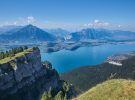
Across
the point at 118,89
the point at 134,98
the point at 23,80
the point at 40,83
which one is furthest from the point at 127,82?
the point at 40,83

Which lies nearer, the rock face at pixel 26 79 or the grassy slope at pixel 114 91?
the grassy slope at pixel 114 91

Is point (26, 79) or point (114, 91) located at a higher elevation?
point (114, 91)

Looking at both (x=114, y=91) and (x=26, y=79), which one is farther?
(x=26, y=79)

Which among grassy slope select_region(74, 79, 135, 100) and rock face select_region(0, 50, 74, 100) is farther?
rock face select_region(0, 50, 74, 100)

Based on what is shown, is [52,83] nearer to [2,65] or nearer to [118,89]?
[2,65]

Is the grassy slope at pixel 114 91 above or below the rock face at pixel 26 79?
above

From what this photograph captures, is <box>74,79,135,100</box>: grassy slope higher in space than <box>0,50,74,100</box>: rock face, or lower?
higher
